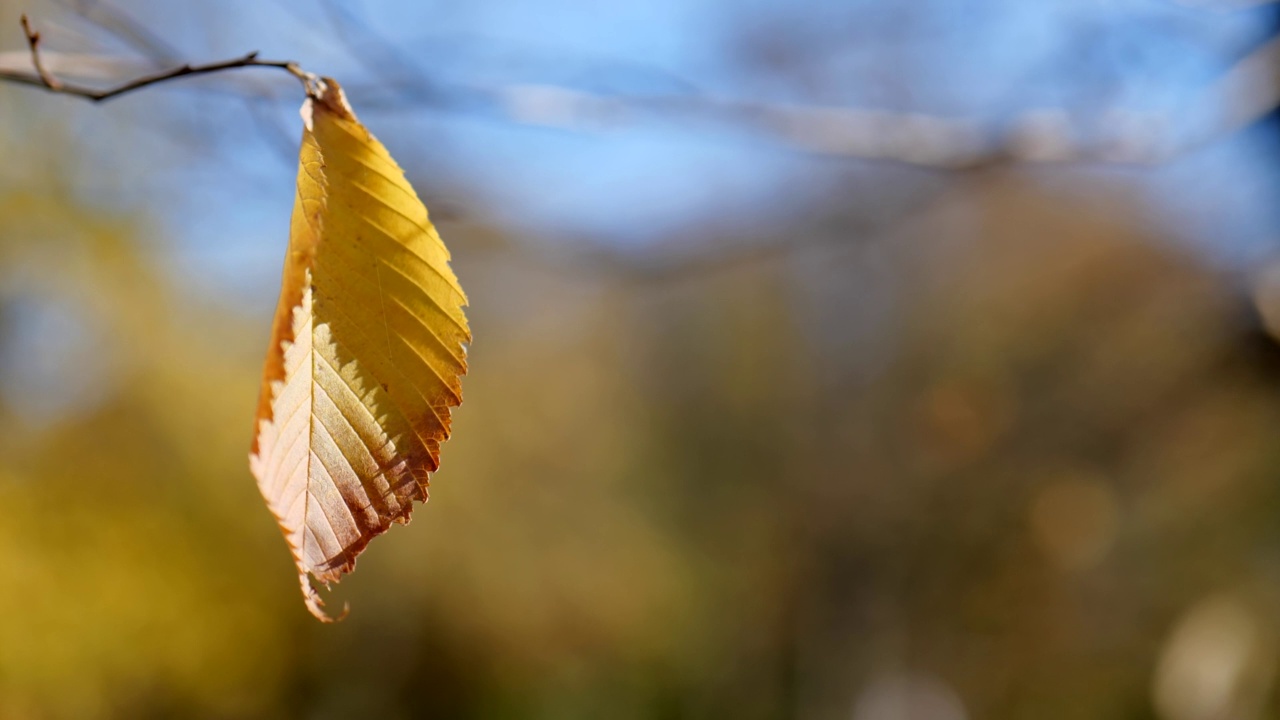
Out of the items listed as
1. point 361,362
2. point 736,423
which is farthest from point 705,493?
point 361,362

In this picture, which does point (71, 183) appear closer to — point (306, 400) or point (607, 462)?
point (306, 400)

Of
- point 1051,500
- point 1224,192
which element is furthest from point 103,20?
point 1051,500

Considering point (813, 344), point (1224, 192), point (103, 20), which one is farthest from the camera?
point (813, 344)

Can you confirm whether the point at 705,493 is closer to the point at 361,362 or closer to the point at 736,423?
the point at 736,423

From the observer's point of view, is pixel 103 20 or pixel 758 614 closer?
pixel 103 20

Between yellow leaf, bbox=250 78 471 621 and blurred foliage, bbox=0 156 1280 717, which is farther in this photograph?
blurred foliage, bbox=0 156 1280 717

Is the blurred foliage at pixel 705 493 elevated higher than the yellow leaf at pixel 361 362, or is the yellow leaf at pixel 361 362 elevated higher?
the yellow leaf at pixel 361 362

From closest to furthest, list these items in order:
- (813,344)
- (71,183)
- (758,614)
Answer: (71,183)
(758,614)
(813,344)

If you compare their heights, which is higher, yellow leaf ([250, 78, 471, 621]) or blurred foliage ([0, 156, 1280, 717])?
yellow leaf ([250, 78, 471, 621])
